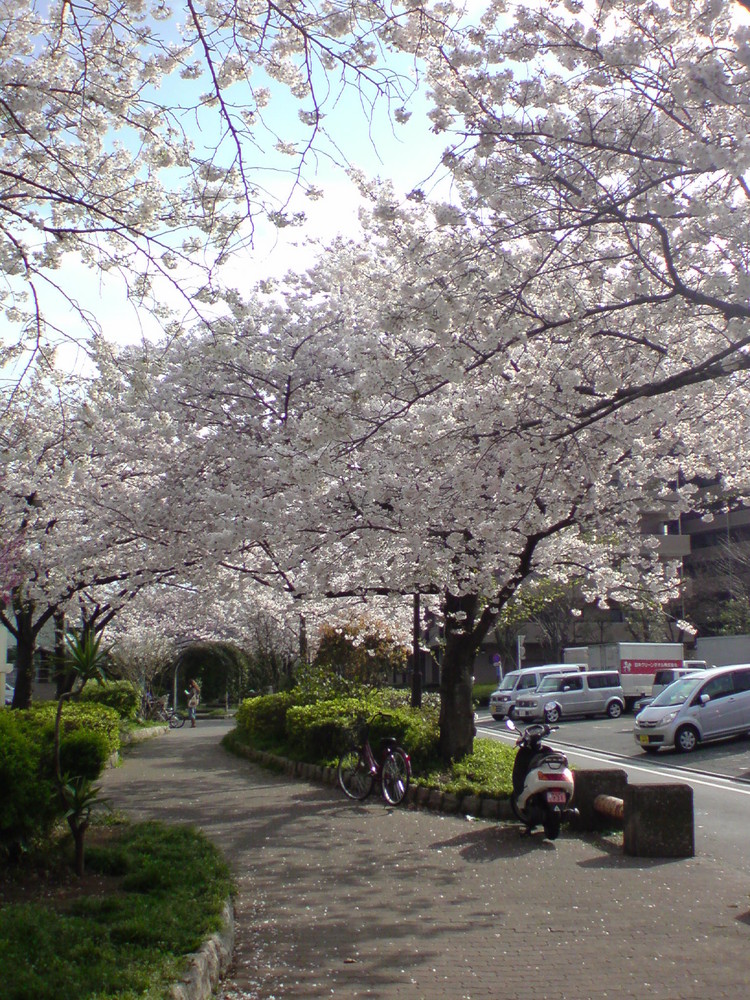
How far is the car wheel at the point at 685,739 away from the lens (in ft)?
68.3

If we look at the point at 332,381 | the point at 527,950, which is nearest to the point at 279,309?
the point at 332,381

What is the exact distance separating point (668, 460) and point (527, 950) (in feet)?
28.2

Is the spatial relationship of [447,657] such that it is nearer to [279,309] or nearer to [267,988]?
[279,309]

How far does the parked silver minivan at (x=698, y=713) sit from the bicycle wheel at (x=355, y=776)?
10.1m

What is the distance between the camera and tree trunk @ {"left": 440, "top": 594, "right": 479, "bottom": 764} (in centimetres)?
1380

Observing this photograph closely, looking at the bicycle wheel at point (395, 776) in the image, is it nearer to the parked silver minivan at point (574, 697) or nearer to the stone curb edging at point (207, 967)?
the stone curb edging at point (207, 967)

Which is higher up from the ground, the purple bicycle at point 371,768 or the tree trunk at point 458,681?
the tree trunk at point 458,681

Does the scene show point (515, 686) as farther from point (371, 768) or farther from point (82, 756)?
point (82, 756)

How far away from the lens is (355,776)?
1295 centimetres

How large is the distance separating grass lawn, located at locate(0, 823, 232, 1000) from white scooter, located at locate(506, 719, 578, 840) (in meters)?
3.43

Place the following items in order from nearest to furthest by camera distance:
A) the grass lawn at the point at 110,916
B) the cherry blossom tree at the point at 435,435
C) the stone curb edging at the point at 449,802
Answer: the grass lawn at the point at 110,916 → the cherry blossom tree at the point at 435,435 → the stone curb edging at the point at 449,802

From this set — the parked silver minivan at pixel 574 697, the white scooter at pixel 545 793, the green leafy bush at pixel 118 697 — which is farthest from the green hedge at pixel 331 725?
the parked silver minivan at pixel 574 697

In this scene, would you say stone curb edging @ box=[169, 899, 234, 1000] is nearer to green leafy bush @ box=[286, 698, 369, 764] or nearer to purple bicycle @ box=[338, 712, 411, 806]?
purple bicycle @ box=[338, 712, 411, 806]

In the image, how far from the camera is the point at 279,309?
15.2 metres
